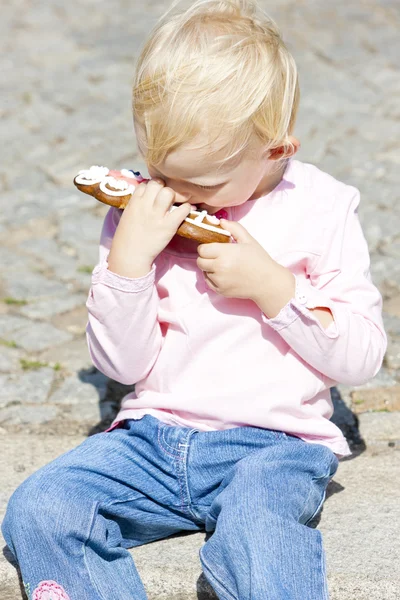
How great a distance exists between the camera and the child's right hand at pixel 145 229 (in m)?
2.29

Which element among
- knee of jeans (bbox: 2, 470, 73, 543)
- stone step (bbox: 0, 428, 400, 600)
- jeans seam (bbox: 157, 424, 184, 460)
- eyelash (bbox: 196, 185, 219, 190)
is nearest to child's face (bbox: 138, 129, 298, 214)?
eyelash (bbox: 196, 185, 219, 190)

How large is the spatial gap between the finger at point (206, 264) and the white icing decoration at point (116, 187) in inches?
10.6

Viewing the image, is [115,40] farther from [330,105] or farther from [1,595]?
[1,595]

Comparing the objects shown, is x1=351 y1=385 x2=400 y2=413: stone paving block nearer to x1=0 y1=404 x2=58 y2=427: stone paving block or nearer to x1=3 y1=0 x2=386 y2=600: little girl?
x1=3 y1=0 x2=386 y2=600: little girl

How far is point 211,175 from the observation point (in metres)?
2.21

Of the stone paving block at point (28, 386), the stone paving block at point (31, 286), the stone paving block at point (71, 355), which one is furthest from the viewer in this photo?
the stone paving block at point (31, 286)

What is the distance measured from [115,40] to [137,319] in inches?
192

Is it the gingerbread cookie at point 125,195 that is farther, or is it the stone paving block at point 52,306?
the stone paving block at point 52,306

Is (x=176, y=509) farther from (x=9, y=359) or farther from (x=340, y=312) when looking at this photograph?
(x=9, y=359)

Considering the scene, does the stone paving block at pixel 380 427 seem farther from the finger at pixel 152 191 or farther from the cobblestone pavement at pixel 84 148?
the finger at pixel 152 191

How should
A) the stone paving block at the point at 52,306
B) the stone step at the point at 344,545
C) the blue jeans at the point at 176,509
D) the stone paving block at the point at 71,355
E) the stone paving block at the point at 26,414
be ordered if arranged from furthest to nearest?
1. the stone paving block at the point at 52,306
2. the stone paving block at the point at 71,355
3. the stone paving block at the point at 26,414
4. the stone step at the point at 344,545
5. the blue jeans at the point at 176,509

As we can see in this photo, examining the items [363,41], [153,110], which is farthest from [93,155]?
[153,110]

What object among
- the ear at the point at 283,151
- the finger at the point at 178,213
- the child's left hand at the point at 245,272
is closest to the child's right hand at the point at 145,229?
the finger at the point at 178,213

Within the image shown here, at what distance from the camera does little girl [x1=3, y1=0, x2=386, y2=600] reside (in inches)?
83.7
